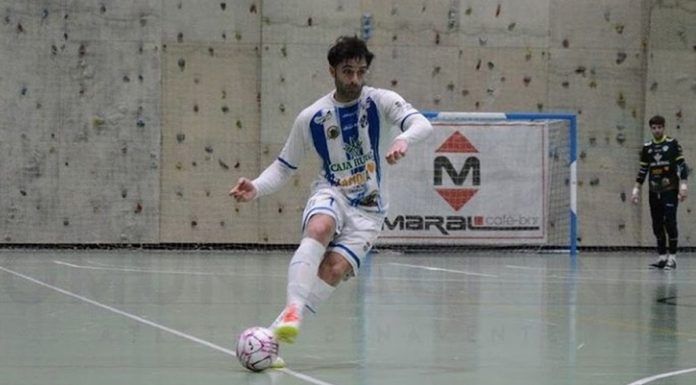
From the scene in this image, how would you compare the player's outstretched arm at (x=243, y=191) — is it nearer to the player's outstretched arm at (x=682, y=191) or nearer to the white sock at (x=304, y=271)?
the white sock at (x=304, y=271)

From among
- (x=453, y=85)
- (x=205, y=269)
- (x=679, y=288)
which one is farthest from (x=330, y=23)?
(x=679, y=288)

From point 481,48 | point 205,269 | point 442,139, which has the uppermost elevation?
point 481,48

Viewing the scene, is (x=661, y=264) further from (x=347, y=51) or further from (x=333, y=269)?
(x=347, y=51)

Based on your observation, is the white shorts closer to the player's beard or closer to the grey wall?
the player's beard

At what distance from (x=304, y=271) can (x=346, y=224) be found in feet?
1.61

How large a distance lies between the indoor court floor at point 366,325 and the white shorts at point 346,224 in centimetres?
63

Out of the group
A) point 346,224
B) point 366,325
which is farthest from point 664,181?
point 346,224

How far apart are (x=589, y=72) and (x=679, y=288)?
973 cm

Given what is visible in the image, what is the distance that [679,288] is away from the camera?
15.9m

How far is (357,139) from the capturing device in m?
8.66

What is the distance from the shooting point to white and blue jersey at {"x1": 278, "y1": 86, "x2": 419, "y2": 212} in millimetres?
8633

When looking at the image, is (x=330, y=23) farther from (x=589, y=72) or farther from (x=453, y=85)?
(x=589, y=72)

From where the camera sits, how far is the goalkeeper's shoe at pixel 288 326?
26.2ft

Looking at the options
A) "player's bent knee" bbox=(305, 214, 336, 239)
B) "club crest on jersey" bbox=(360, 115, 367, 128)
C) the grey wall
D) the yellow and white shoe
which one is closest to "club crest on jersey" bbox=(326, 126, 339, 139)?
"club crest on jersey" bbox=(360, 115, 367, 128)
